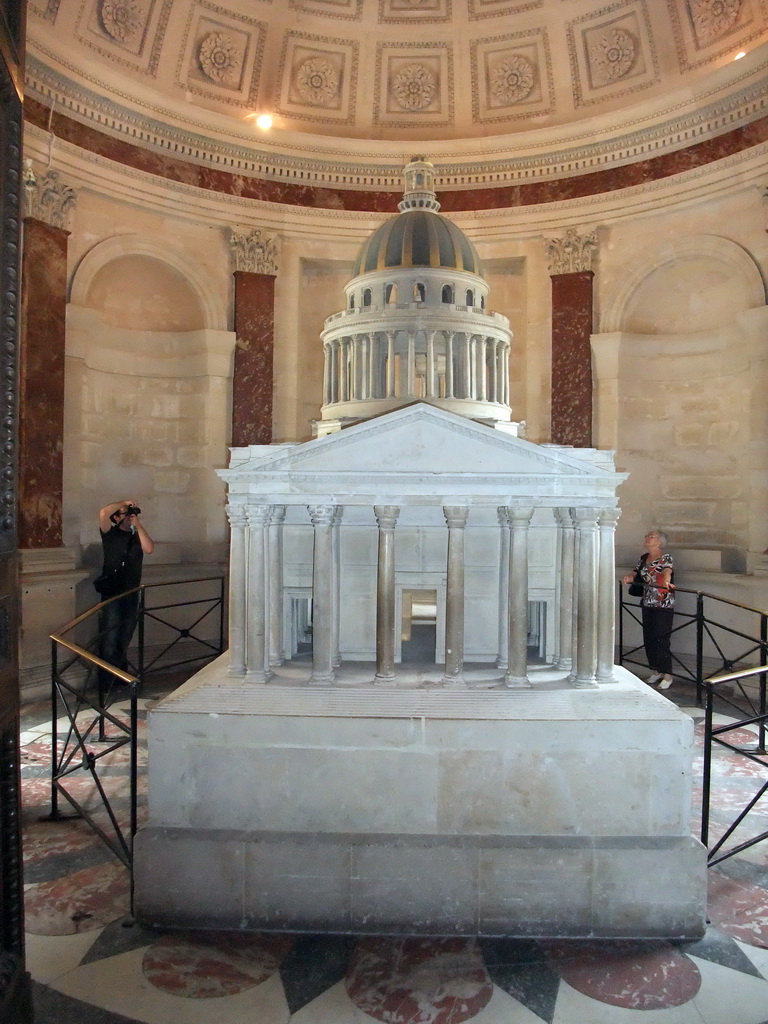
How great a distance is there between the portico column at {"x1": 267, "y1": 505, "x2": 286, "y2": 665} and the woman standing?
598 centimetres

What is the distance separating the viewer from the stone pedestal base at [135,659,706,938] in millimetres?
5969

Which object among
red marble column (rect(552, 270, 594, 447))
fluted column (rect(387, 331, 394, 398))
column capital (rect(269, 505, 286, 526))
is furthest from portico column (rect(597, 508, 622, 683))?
red marble column (rect(552, 270, 594, 447))

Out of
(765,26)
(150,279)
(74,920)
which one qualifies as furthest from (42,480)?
(765,26)

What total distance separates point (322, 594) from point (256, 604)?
2.09 ft

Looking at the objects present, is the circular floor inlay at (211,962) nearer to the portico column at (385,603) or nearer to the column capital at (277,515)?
the portico column at (385,603)

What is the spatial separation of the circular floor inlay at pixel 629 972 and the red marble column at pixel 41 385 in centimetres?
953

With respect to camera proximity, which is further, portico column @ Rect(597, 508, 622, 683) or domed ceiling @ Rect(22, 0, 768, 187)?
domed ceiling @ Rect(22, 0, 768, 187)

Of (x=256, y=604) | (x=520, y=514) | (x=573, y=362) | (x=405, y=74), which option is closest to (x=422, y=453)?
(x=520, y=514)

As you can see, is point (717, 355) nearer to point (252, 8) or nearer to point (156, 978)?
point (252, 8)

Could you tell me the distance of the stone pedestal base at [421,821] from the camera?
19.6 feet

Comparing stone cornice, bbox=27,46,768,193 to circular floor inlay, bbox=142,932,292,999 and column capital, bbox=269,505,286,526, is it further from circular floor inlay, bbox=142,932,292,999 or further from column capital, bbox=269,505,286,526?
circular floor inlay, bbox=142,932,292,999

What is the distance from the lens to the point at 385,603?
285 inches

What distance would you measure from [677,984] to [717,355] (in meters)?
11.4

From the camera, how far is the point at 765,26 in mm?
12312
